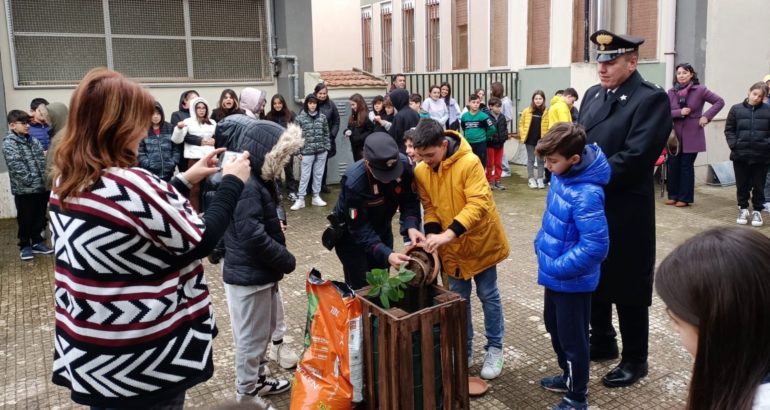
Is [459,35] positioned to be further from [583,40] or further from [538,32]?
[583,40]

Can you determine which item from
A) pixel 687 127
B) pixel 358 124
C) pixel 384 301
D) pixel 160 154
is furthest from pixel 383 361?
pixel 687 127

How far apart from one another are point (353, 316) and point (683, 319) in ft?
6.59

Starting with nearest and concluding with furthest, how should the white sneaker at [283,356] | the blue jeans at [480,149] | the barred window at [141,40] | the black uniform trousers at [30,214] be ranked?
the white sneaker at [283,356] → the black uniform trousers at [30,214] → the barred window at [141,40] → the blue jeans at [480,149]

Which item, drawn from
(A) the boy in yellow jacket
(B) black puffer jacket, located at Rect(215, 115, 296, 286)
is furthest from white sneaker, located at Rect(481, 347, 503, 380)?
(B) black puffer jacket, located at Rect(215, 115, 296, 286)

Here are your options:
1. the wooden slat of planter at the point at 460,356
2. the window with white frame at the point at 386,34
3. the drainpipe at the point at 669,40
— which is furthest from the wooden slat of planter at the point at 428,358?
the window with white frame at the point at 386,34

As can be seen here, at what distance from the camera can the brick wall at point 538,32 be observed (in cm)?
1288

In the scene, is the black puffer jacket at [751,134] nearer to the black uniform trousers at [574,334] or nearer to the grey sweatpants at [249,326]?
the black uniform trousers at [574,334]

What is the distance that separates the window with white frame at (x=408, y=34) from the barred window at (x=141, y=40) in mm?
7853

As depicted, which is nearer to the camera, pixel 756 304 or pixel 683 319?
pixel 756 304

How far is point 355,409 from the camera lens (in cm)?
328

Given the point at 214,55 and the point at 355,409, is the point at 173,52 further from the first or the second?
the point at 355,409

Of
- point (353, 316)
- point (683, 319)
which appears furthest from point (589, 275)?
point (683, 319)

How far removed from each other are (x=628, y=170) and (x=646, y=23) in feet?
28.4

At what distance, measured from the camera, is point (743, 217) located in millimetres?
8172
